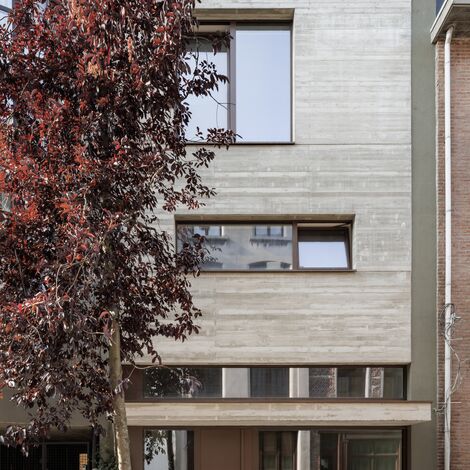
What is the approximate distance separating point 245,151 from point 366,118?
207cm

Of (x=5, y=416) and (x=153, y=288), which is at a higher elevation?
(x=153, y=288)

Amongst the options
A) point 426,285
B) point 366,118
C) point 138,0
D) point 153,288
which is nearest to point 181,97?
point 138,0

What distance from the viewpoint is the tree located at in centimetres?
587

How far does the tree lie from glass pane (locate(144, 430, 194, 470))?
15.7 feet

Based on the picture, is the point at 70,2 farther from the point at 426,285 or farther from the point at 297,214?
the point at 426,285

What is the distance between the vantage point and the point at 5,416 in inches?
435

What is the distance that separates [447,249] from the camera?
11125 millimetres

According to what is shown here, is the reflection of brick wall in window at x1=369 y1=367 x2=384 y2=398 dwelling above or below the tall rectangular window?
above

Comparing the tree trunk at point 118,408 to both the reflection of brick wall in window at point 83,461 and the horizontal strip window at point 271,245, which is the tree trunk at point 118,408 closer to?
the horizontal strip window at point 271,245

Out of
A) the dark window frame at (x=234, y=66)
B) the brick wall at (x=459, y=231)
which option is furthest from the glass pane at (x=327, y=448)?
the dark window frame at (x=234, y=66)

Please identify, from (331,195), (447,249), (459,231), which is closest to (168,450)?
(331,195)

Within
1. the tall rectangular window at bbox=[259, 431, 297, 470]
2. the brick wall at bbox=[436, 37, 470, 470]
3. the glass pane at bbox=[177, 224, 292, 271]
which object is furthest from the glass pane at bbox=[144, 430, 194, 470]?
the brick wall at bbox=[436, 37, 470, 470]

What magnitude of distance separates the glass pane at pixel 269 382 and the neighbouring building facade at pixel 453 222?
2.48m

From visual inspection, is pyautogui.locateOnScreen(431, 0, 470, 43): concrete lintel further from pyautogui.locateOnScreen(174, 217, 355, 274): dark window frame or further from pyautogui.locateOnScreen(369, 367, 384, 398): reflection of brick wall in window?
pyautogui.locateOnScreen(369, 367, 384, 398): reflection of brick wall in window
